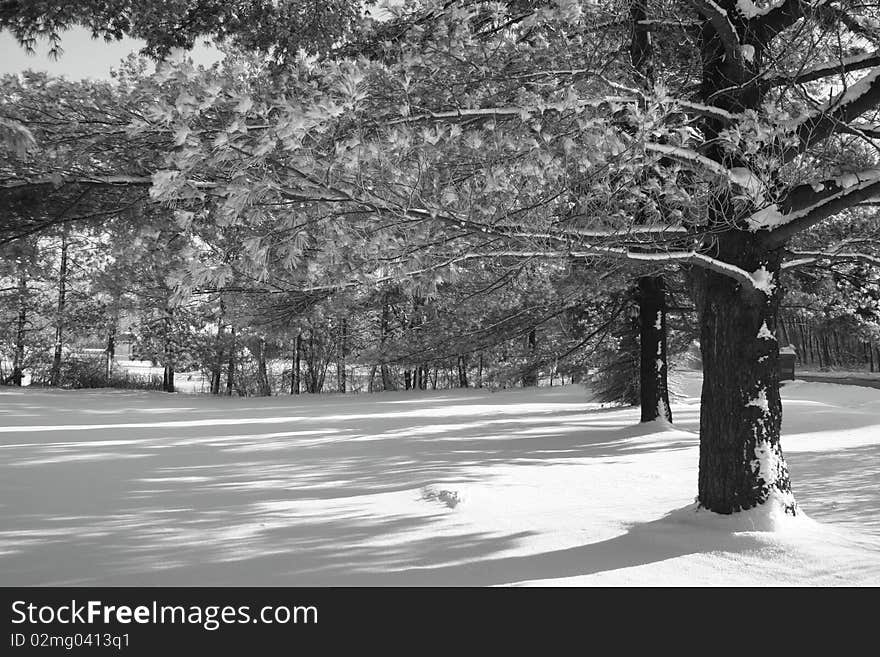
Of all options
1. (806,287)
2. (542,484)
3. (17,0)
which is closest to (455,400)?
(806,287)

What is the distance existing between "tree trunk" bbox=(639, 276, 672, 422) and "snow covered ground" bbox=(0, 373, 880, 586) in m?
0.67

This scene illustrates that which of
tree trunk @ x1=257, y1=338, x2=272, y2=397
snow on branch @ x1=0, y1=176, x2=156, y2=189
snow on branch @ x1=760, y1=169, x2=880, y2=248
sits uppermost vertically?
snow on branch @ x1=0, y1=176, x2=156, y2=189

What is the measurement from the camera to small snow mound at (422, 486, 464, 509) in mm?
6242

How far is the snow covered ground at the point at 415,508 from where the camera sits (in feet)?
14.3

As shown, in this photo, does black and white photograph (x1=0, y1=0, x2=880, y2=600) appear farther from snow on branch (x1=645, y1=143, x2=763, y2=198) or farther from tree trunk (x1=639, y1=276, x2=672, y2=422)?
tree trunk (x1=639, y1=276, x2=672, y2=422)

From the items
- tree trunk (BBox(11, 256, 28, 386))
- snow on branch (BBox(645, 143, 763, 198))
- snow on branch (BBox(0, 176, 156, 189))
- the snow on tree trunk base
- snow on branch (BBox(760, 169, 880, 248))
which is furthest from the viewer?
tree trunk (BBox(11, 256, 28, 386))

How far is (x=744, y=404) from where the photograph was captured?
5.20 m

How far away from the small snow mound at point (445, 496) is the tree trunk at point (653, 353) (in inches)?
253

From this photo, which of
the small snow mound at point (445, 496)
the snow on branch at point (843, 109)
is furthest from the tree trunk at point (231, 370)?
the snow on branch at point (843, 109)

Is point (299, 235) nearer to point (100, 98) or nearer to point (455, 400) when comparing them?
point (100, 98)

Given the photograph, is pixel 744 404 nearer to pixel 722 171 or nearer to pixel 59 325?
pixel 722 171

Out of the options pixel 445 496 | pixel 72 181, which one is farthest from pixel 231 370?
pixel 445 496

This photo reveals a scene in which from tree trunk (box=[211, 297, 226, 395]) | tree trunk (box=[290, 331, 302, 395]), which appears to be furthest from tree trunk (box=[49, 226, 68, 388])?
tree trunk (box=[290, 331, 302, 395])

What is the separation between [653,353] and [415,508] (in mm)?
7282
